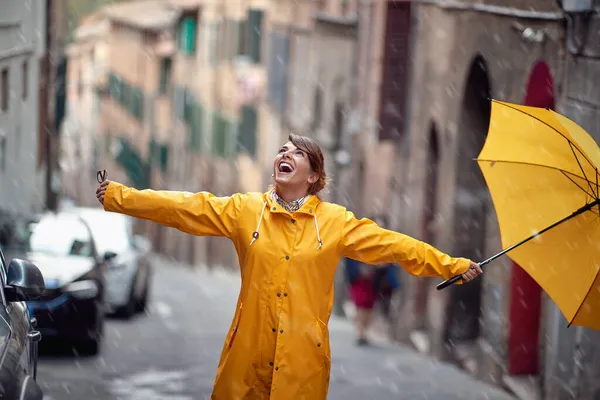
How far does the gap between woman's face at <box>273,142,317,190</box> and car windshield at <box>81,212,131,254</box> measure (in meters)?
12.3

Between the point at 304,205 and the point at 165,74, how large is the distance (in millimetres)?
49005

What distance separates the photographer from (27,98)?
25.6 m

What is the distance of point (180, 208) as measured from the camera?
248 inches

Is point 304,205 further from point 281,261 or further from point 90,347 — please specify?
point 90,347

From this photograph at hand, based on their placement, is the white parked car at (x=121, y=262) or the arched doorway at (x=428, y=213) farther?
the arched doorway at (x=428, y=213)

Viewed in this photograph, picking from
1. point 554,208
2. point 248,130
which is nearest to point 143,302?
point 554,208

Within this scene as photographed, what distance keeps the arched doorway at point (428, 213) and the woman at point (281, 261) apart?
1265cm

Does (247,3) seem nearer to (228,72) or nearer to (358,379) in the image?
(228,72)

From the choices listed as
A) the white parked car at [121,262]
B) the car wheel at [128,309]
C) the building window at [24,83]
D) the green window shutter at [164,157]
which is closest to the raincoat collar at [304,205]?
the white parked car at [121,262]

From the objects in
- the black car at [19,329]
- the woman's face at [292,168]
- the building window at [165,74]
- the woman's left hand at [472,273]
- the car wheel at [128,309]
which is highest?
the woman's face at [292,168]

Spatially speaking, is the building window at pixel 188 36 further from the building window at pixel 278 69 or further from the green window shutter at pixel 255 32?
the building window at pixel 278 69

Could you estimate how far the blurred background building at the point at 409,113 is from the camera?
501 inches

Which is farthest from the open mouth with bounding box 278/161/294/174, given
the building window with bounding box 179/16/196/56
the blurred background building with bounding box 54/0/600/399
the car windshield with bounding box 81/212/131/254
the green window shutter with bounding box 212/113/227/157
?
the building window with bounding box 179/16/196/56

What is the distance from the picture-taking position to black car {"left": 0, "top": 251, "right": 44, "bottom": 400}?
5770mm
